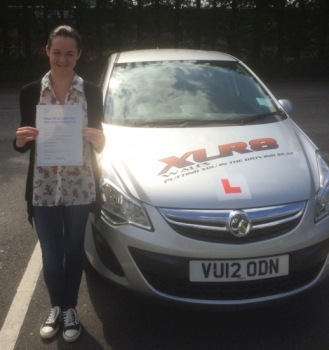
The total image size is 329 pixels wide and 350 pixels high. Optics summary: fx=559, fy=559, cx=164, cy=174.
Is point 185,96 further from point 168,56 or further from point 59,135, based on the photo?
point 59,135

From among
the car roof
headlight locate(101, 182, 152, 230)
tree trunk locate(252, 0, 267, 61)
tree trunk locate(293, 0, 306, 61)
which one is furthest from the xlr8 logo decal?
tree trunk locate(293, 0, 306, 61)

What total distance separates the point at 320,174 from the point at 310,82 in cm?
1512

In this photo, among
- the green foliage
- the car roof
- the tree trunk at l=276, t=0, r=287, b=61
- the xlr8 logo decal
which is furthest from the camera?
the tree trunk at l=276, t=0, r=287, b=61

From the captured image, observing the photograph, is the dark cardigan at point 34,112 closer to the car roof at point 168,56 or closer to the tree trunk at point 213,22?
the car roof at point 168,56

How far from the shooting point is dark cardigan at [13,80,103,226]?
2.86 metres

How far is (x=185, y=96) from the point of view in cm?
426

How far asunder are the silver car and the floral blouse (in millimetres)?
207

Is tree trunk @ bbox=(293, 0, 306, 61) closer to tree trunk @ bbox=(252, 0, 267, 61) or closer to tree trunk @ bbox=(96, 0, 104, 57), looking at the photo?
tree trunk @ bbox=(252, 0, 267, 61)

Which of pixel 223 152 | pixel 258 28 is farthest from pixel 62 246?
pixel 258 28

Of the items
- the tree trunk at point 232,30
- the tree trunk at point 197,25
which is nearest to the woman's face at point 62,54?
the tree trunk at point 197,25

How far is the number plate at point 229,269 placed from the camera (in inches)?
111

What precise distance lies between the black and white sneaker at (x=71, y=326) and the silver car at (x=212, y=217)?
29cm

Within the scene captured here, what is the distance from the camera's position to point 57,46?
2818 mm

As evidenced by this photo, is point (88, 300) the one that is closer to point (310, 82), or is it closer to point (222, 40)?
point (310, 82)
